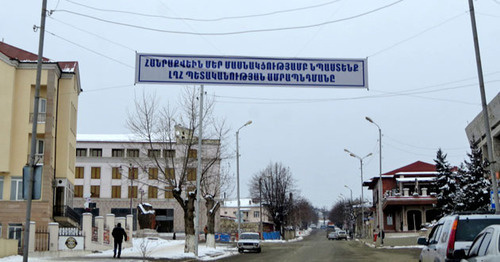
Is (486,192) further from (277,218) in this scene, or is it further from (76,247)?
(277,218)

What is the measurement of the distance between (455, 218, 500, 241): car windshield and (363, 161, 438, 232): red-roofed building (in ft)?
162

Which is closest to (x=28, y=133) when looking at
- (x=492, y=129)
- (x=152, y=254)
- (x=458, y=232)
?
(x=152, y=254)

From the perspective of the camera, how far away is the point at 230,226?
11450 cm

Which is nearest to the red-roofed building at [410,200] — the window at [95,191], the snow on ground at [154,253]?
the snow on ground at [154,253]

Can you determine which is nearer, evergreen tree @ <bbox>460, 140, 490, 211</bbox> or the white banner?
the white banner

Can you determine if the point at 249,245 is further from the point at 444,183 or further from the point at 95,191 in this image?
the point at 95,191

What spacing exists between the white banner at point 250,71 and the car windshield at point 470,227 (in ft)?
29.5

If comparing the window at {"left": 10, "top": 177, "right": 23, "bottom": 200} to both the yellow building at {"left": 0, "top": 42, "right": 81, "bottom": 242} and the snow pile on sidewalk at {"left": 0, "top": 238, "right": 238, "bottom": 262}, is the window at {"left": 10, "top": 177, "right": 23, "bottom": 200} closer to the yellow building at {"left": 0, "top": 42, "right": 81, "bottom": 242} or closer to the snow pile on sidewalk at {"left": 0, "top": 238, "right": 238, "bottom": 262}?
the yellow building at {"left": 0, "top": 42, "right": 81, "bottom": 242}

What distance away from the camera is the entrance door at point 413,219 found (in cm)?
6556

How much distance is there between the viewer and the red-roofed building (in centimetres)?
6303

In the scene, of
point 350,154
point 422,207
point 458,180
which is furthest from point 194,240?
point 422,207

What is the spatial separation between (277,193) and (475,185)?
50932mm

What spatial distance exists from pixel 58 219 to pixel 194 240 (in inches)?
535

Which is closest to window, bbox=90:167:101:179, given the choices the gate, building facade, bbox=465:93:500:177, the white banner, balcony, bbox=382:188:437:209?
balcony, bbox=382:188:437:209
